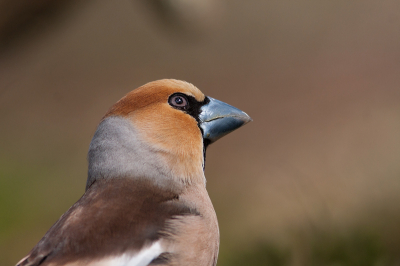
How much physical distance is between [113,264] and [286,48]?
6105 mm

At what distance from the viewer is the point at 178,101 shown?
5.78ft

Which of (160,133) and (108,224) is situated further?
(160,133)

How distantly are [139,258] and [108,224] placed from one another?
138 millimetres

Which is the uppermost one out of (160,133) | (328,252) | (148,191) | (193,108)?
(193,108)

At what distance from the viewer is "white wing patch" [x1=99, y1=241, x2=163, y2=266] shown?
3.86 ft

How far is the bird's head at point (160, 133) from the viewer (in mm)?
1574

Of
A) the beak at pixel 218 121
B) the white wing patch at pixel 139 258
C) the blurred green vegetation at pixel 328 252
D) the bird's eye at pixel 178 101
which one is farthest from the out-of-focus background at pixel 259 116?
the white wing patch at pixel 139 258

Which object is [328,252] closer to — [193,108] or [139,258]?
[193,108]

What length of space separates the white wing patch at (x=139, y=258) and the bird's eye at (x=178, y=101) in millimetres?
652

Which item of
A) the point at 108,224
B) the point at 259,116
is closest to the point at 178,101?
the point at 108,224

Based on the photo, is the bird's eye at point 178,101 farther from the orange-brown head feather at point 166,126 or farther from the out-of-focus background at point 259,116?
the out-of-focus background at point 259,116

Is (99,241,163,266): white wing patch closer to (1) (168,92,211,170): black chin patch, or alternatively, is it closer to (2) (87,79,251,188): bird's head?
(2) (87,79,251,188): bird's head

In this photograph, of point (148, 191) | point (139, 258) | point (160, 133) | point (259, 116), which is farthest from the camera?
point (259, 116)

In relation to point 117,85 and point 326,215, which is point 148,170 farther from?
point 117,85
